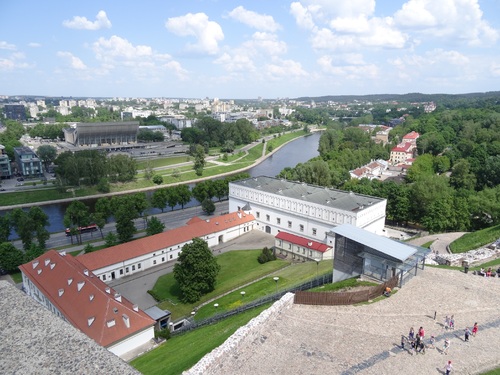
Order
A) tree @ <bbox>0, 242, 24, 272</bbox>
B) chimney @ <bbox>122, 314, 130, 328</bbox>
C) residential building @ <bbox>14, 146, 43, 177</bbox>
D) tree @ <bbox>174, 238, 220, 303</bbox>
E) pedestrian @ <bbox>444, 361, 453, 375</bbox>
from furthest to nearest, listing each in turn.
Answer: residential building @ <bbox>14, 146, 43, 177</bbox> < tree @ <bbox>0, 242, 24, 272</bbox> < tree @ <bbox>174, 238, 220, 303</bbox> < chimney @ <bbox>122, 314, 130, 328</bbox> < pedestrian @ <bbox>444, 361, 453, 375</bbox>

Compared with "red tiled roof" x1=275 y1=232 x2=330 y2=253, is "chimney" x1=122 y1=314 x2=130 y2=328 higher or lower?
higher

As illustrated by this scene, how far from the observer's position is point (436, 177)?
168 ft

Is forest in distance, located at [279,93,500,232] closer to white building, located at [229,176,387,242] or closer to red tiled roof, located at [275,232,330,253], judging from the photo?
white building, located at [229,176,387,242]

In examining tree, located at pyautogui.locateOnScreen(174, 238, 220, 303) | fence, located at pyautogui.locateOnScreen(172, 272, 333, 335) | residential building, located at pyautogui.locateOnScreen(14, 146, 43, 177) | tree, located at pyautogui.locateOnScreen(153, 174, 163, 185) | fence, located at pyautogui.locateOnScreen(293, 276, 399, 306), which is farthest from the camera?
residential building, located at pyautogui.locateOnScreen(14, 146, 43, 177)

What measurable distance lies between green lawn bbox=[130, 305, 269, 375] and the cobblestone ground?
2.52m

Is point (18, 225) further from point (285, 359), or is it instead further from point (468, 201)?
point (468, 201)

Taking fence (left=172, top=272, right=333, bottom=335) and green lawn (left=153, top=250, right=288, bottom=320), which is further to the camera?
green lawn (left=153, top=250, right=288, bottom=320)

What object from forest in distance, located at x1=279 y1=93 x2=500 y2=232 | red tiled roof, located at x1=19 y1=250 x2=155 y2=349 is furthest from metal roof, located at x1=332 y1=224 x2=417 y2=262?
forest in distance, located at x1=279 y1=93 x2=500 y2=232

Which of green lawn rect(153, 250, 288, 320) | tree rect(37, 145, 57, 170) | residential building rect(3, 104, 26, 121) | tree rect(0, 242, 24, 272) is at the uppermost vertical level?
residential building rect(3, 104, 26, 121)

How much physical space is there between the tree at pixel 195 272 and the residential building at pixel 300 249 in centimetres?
1123

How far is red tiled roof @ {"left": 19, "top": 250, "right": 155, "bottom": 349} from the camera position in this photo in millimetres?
22641

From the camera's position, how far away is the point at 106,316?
75.6 ft

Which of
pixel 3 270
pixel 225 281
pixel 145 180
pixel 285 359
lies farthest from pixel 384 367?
pixel 145 180

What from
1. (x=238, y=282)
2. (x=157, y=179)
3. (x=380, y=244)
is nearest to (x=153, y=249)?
(x=238, y=282)
